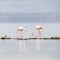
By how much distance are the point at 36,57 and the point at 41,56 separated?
0.18 metres

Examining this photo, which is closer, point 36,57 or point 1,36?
point 36,57

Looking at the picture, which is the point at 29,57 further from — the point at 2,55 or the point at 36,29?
the point at 36,29

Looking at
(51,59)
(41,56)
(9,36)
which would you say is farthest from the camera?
(9,36)

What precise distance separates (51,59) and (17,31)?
11.3 meters

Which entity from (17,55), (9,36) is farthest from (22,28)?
(17,55)

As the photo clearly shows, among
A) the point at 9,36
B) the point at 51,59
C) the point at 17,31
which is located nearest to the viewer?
the point at 51,59

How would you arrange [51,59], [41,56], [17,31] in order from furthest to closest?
[17,31], [41,56], [51,59]

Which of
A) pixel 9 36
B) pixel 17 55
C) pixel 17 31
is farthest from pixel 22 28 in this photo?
pixel 17 55

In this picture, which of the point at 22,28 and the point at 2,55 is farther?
the point at 22,28

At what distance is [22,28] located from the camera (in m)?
19.1

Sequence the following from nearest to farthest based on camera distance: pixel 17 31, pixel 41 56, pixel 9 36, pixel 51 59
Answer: pixel 51 59
pixel 41 56
pixel 9 36
pixel 17 31

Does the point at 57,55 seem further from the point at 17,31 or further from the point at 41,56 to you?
the point at 17,31

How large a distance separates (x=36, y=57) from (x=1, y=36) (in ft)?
29.7

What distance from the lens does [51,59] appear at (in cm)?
782
